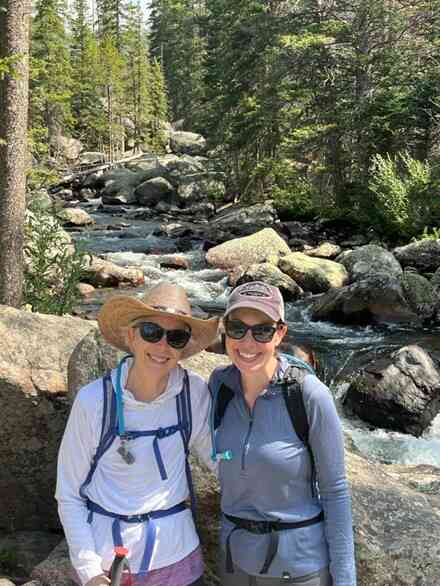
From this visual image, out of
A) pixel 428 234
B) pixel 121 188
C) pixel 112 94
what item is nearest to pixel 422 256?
pixel 428 234

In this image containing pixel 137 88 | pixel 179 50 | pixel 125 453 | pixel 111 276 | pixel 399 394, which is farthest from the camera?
pixel 179 50

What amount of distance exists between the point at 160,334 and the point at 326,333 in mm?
10361

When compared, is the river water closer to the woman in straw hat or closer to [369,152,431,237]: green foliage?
the woman in straw hat

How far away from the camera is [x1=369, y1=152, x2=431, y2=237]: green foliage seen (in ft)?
64.2

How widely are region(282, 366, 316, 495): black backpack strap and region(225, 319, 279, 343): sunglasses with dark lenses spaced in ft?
0.63

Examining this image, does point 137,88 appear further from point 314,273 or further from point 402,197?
point 314,273

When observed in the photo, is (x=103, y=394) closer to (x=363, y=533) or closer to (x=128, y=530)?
(x=128, y=530)

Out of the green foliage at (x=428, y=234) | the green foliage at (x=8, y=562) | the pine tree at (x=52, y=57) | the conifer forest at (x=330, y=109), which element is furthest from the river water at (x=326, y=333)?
the pine tree at (x=52, y=57)

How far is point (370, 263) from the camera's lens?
15.8 metres

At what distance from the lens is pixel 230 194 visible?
34.8 metres

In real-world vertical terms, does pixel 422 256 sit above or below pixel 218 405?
above

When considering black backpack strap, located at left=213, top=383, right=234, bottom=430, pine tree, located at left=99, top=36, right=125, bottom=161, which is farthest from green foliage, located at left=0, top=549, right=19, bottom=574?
pine tree, located at left=99, top=36, right=125, bottom=161

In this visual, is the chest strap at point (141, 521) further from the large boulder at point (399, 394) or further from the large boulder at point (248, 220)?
the large boulder at point (248, 220)

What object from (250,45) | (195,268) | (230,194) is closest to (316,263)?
(195,268)
